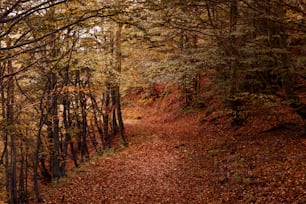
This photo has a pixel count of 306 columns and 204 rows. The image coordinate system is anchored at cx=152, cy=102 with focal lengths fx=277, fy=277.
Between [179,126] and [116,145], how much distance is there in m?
4.62

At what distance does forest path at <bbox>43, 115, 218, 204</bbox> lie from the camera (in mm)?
9484

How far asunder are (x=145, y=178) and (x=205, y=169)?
2.43 m

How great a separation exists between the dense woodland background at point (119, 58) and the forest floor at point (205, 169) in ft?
3.68

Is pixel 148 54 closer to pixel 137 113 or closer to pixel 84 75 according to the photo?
Result: pixel 84 75

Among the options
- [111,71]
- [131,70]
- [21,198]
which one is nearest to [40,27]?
[21,198]

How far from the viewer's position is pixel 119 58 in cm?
1631

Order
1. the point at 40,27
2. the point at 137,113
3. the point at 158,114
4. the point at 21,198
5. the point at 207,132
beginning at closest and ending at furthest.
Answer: the point at 40,27 → the point at 21,198 → the point at 207,132 → the point at 158,114 → the point at 137,113

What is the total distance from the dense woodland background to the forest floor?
1.12 metres

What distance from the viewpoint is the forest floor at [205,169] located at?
8109 millimetres

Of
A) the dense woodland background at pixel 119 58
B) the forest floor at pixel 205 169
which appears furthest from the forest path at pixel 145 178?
the dense woodland background at pixel 119 58

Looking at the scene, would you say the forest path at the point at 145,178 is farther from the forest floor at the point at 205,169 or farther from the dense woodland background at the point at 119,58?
the dense woodland background at the point at 119,58

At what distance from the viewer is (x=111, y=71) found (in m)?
14.4

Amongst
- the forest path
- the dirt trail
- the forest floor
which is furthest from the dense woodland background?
the forest path

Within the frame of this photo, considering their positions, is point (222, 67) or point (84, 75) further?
point (84, 75)
